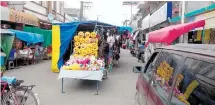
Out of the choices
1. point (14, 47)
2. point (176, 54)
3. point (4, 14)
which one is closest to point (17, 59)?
point (14, 47)

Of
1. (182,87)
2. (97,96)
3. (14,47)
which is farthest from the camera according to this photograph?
(14,47)

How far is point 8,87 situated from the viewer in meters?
5.80

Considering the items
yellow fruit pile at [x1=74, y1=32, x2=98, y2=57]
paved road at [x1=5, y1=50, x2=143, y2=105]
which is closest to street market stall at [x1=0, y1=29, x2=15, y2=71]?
paved road at [x1=5, y1=50, x2=143, y2=105]

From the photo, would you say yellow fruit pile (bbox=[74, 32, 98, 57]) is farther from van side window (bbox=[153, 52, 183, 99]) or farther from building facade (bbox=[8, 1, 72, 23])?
building facade (bbox=[8, 1, 72, 23])

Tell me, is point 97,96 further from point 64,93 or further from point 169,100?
point 169,100

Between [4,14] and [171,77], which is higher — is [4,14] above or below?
above

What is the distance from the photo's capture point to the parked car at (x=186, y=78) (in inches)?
91.4

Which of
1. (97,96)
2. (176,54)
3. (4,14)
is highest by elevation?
(4,14)

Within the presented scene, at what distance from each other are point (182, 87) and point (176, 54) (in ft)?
1.94

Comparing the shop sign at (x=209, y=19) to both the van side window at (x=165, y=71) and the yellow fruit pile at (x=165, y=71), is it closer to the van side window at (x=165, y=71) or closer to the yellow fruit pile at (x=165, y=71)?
the van side window at (x=165, y=71)

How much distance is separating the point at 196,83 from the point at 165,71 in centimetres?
102

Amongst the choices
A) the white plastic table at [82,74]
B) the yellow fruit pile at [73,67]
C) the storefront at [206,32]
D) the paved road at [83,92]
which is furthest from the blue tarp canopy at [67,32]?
the storefront at [206,32]

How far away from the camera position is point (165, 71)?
3.56m

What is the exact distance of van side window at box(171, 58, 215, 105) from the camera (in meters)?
2.27
